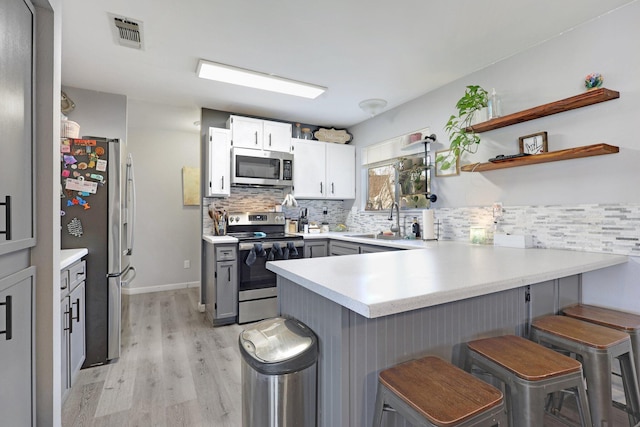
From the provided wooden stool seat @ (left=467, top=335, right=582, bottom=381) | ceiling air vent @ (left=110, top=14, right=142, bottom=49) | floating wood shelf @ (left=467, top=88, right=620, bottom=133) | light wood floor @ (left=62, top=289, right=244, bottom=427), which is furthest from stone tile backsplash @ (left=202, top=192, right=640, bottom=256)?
ceiling air vent @ (left=110, top=14, right=142, bottom=49)

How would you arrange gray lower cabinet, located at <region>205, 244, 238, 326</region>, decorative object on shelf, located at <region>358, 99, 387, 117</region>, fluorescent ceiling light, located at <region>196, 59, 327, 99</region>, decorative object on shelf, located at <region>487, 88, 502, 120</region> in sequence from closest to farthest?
decorative object on shelf, located at <region>487, 88, 502, 120</region> → fluorescent ceiling light, located at <region>196, 59, 327, 99</region> → gray lower cabinet, located at <region>205, 244, 238, 326</region> → decorative object on shelf, located at <region>358, 99, 387, 117</region>

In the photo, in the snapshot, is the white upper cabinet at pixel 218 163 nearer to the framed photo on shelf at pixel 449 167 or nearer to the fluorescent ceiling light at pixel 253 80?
the fluorescent ceiling light at pixel 253 80

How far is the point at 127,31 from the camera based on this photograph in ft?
7.13

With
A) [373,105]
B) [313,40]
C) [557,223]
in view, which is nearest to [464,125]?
[373,105]

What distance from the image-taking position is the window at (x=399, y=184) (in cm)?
332

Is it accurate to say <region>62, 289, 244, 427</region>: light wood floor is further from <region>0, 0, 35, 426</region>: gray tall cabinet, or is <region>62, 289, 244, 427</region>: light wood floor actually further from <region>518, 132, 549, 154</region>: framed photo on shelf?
<region>518, 132, 549, 154</region>: framed photo on shelf

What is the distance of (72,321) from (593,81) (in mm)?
3712

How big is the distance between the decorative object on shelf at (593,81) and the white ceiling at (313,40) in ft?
1.27

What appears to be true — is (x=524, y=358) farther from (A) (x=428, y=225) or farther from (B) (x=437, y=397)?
(A) (x=428, y=225)

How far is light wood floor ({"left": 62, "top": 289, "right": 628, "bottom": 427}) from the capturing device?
1794 mm

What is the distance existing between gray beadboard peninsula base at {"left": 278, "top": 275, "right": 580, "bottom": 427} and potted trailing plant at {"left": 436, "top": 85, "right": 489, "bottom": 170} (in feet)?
5.19

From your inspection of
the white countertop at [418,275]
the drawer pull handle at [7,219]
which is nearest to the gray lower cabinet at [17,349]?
the drawer pull handle at [7,219]

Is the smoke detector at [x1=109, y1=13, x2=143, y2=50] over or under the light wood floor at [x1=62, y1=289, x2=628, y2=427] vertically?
over

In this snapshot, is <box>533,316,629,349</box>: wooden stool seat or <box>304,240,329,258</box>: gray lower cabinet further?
<box>304,240,329,258</box>: gray lower cabinet
